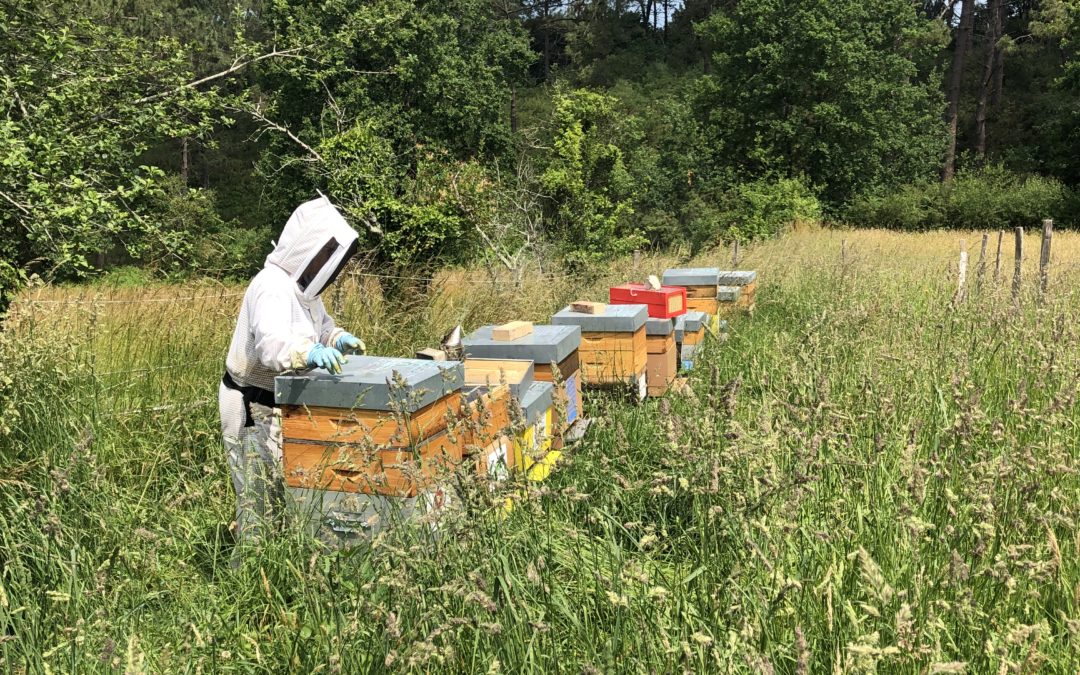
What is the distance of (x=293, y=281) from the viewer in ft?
12.1

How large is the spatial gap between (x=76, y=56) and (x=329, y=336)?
4719 mm

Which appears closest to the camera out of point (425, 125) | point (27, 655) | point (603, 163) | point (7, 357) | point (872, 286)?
point (27, 655)

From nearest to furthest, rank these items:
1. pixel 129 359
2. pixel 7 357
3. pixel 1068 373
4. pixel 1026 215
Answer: pixel 1068 373
pixel 7 357
pixel 129 359
pixel 1026 215

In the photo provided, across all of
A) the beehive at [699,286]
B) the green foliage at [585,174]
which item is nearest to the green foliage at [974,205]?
the green foliage at [585,174]

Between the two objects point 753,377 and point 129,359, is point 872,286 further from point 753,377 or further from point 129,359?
point 129,359

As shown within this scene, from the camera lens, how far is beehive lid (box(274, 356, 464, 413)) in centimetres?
290

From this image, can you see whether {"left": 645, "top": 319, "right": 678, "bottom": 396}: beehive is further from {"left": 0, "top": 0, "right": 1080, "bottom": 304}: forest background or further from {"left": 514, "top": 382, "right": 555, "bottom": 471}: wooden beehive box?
{"left": 0, "top": 0, "right": 1080, "bottom": 304}: forest background

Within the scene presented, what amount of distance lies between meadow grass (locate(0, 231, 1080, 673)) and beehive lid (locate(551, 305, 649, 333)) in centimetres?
61

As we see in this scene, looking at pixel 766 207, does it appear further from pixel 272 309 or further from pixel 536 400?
pixel 272 309

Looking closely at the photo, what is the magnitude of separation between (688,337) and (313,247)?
398 cm

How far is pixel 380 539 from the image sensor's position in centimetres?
193

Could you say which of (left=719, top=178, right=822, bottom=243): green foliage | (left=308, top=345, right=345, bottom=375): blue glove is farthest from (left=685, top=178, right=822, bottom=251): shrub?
(left=308, top=345, right=345, bottom=375): blue glove

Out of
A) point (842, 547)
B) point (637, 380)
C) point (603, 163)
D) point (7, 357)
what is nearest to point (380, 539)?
point (842, 547)

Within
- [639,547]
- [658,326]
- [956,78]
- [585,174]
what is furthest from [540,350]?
[956,78]
